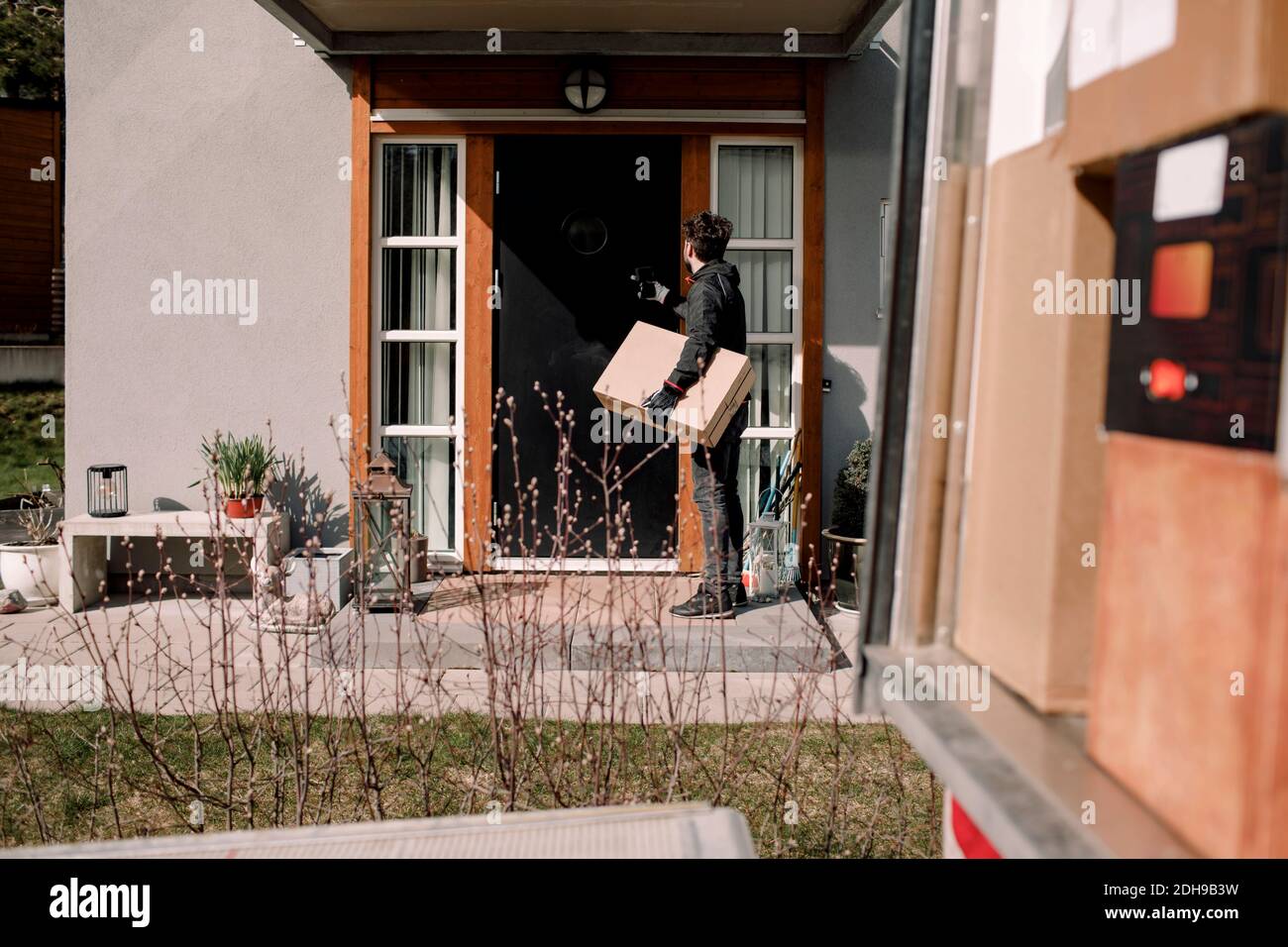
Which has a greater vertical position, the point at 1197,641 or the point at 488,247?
the point at 488,247

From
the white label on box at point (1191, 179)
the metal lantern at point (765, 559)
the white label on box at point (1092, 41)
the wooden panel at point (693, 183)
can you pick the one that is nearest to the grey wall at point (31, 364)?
the wooden panel at point (693, 183)

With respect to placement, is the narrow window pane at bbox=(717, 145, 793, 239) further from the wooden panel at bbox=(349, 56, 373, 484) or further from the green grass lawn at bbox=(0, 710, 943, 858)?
the green grass lawn at bbox=(0, 710, 943, 858)

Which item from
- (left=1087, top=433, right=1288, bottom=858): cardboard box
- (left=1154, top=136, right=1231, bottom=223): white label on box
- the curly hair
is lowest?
(left=1087, top=433, right=1288, bottom=858): cardboard box

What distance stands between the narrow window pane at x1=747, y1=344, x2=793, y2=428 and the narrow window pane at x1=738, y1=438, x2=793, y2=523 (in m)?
0.11

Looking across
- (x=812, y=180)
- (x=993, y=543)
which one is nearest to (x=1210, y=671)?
(x=993, y=543)

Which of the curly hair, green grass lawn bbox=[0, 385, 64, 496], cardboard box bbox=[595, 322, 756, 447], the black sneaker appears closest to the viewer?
cardboard box bbox=[595, 322, 756, 447]

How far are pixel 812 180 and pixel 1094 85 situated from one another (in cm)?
560

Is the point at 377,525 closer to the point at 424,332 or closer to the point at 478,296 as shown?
the point at 424,332

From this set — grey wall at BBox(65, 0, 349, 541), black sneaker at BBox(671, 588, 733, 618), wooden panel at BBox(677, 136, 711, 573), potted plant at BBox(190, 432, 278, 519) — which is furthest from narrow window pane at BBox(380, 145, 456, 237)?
black sneaker at BBox(671, 588, 733, 618)

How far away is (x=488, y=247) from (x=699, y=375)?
6.40 ft

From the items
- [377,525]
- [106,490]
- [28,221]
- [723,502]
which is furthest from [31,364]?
[723,502]

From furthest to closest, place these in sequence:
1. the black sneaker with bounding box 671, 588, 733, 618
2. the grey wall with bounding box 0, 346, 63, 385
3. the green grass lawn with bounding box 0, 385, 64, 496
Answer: the grey wall with bounding box 0, 346, 63, 385 < the green grass lawn with bounding box 0, 385, 64, 496 < the black sneaker with bounding box 671, 588, 733, 618

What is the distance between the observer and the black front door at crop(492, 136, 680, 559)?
6.98 metres

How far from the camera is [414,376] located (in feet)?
23.5
